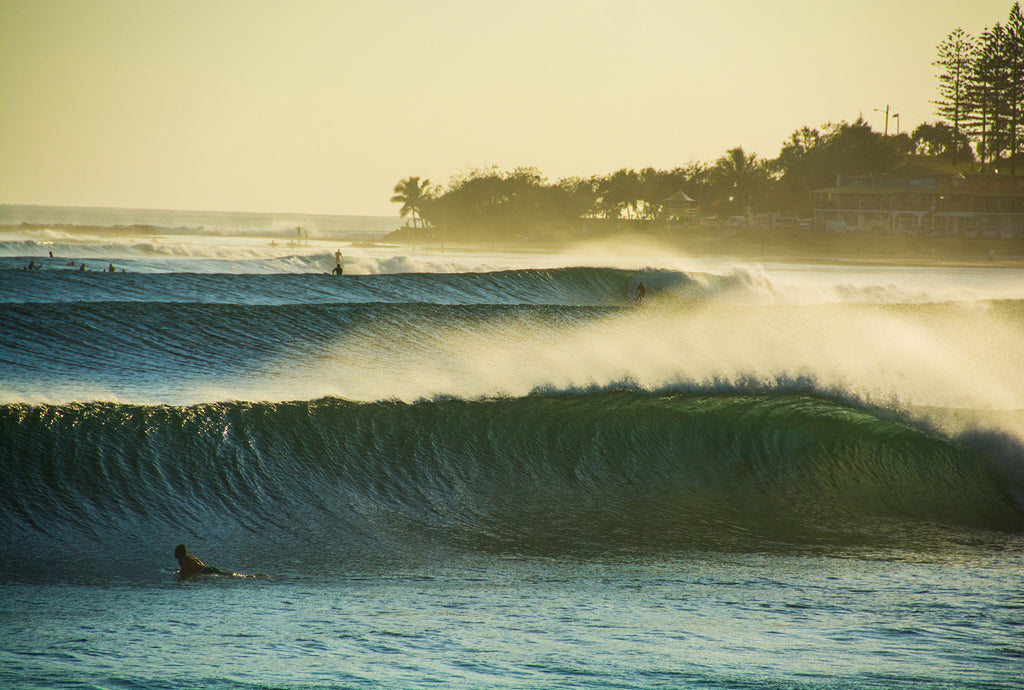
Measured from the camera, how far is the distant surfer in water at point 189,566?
8.35 meters

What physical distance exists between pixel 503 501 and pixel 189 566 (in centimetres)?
402

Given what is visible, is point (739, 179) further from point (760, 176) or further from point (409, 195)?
point (409, 195)

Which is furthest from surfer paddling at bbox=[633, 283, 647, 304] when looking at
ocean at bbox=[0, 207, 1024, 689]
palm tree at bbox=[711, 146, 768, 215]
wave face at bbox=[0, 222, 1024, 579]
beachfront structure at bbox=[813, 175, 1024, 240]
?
palm tree at bbox=[711, 146, 768, 215]

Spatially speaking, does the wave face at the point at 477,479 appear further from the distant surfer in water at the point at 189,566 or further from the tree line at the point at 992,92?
the tree line at the point at 992,92

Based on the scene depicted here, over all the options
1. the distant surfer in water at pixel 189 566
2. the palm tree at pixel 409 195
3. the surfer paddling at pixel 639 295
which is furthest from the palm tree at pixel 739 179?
the distant surfer in water at pixel 189 566

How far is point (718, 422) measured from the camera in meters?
13.9

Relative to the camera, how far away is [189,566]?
838 centimetres

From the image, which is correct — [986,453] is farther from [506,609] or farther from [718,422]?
[506,609]

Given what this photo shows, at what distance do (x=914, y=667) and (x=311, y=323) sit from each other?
613 inches

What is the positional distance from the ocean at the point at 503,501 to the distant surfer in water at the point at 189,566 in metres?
0.12

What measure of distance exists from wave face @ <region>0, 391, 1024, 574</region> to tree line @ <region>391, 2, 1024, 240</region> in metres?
86.0

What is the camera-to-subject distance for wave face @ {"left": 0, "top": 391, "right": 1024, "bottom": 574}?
384 inches

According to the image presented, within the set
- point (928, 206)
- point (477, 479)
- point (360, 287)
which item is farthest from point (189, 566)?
point (928, 206)

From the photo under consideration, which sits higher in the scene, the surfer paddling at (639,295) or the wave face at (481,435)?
the surfer paddling at (639,295)
